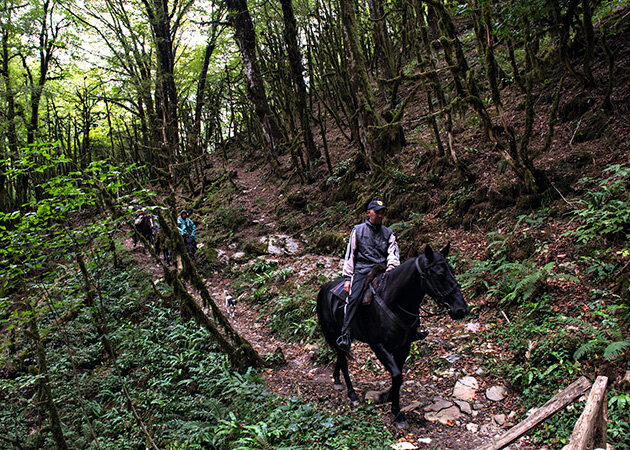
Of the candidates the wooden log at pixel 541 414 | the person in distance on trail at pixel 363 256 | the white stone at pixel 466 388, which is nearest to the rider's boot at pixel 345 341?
the person in distance on trail at pixel 363 256

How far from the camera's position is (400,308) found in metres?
5.14

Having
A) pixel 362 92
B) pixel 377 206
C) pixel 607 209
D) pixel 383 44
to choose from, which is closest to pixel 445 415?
pixel 377 206

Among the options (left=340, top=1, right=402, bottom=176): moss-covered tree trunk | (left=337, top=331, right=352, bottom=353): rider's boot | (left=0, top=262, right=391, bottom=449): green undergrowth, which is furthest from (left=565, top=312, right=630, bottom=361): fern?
(left=340, top=1, right=402, bottom=176): moss-covered tree trunk

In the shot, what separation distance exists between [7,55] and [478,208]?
21448mm

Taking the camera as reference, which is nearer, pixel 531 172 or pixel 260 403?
pixel 260 403

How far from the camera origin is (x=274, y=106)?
21.1m

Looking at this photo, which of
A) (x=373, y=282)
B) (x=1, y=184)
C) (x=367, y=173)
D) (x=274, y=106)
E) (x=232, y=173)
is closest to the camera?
(x=373, y=282)

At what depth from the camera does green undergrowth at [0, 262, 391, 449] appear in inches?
192

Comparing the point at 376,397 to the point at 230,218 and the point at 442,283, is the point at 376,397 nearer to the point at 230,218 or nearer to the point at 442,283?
the point at 442,283

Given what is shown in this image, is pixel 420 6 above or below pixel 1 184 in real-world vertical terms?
above

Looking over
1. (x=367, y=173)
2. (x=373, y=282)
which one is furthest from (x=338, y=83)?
(x=373, y=282)

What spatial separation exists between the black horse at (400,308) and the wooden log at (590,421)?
153cm

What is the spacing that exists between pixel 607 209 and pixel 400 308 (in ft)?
15.0

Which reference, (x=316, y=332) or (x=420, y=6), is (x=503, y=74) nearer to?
(x=420, y=6)
